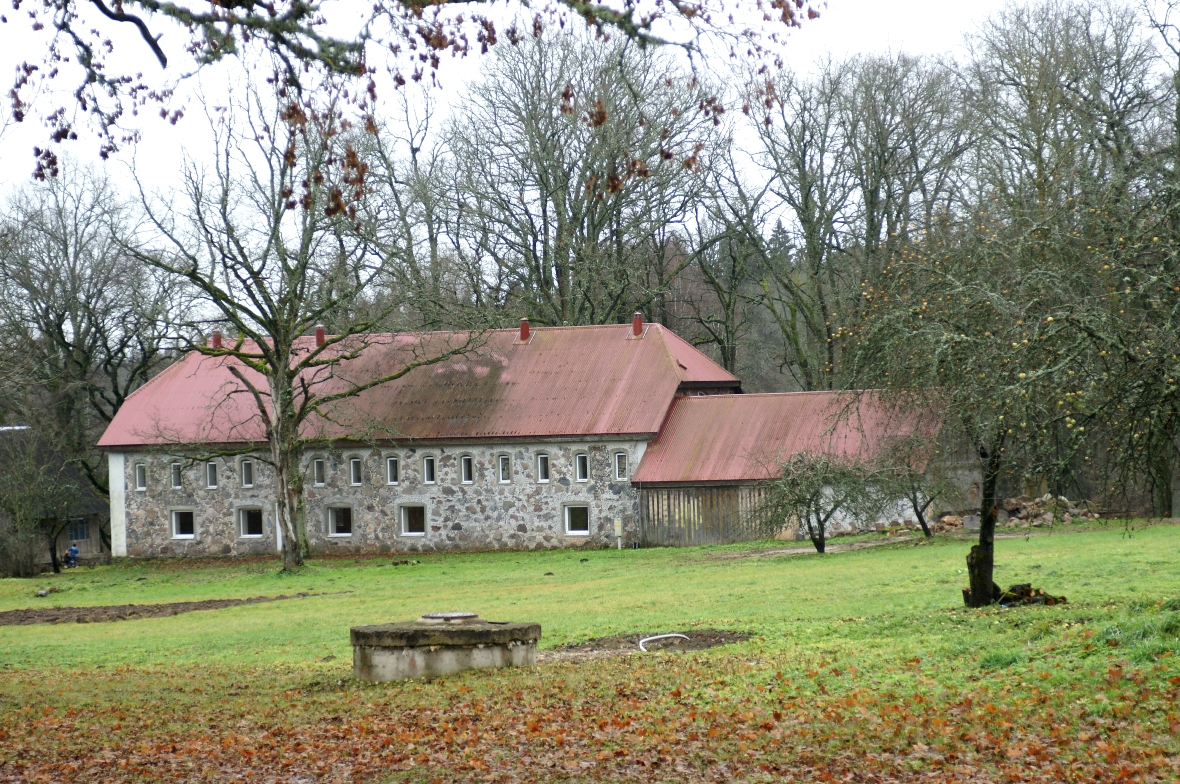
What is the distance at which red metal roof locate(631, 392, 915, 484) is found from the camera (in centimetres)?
3903

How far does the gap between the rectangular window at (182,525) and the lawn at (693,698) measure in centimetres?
2484

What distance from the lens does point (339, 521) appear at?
45344mm

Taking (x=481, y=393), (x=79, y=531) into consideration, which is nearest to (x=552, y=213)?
(x=481, y=393)

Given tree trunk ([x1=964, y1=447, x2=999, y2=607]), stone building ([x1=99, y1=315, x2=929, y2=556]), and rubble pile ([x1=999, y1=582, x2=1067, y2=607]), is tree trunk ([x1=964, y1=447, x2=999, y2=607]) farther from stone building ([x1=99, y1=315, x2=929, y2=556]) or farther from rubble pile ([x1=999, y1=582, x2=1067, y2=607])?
stone building ([x1=99, y1=315, x2=929, y2=556])

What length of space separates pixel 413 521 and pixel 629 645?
95.6 ft

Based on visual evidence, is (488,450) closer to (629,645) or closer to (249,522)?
(249,522)

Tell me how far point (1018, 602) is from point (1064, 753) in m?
8.26

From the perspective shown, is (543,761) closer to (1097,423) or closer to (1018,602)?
(1097,423)

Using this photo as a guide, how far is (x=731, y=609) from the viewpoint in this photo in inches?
777

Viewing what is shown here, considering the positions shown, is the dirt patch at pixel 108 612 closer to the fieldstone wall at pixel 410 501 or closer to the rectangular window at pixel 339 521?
the fieldstone wall at pixel 410 501

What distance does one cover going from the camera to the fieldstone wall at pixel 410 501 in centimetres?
4212

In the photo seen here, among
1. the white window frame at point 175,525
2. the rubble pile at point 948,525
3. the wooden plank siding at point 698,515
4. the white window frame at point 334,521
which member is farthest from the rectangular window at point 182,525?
the rubble pile at point 948,525

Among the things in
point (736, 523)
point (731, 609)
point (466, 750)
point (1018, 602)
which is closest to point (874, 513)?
point (736, 523)

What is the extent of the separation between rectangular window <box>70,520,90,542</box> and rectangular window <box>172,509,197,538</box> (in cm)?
1472
